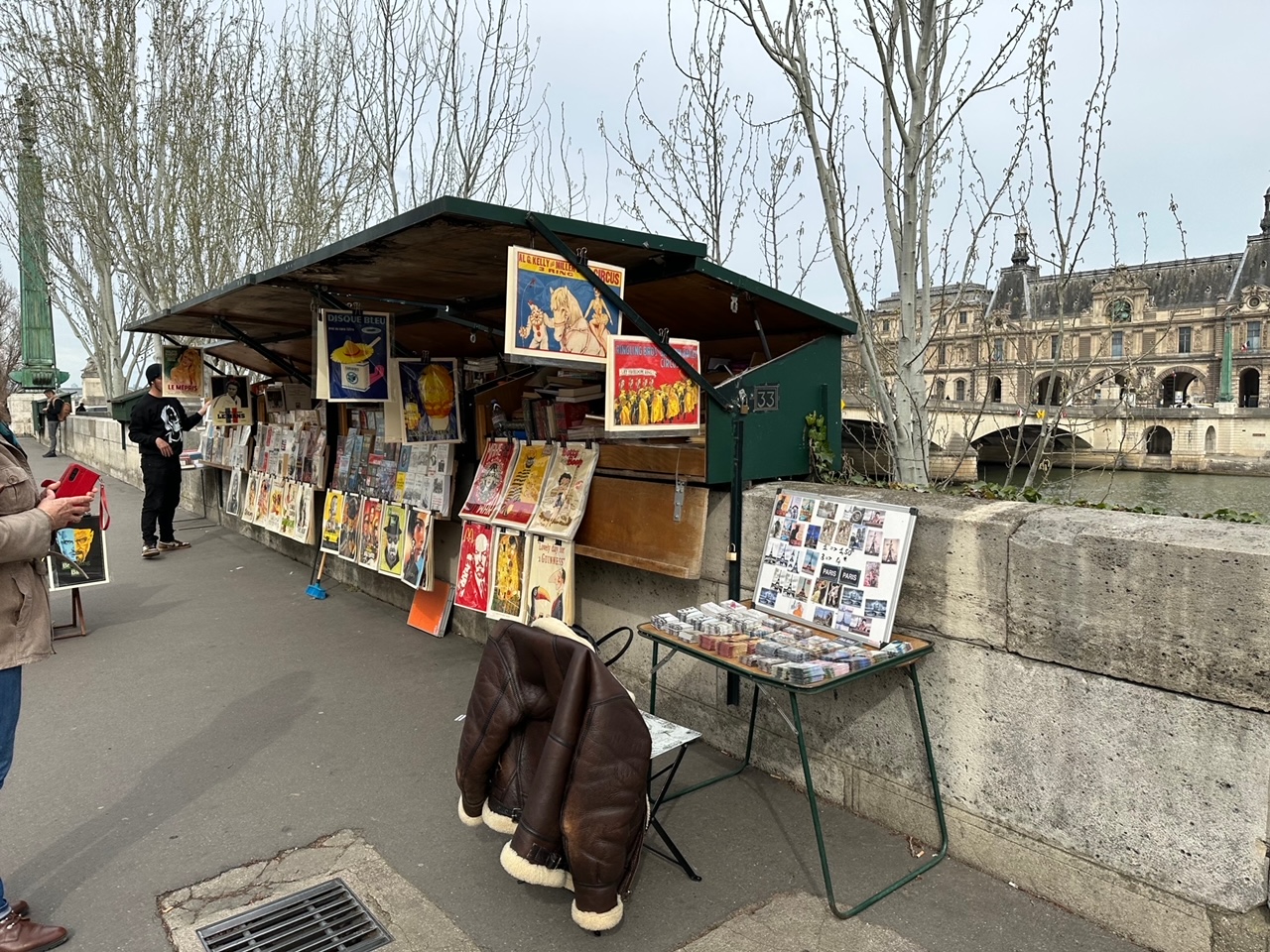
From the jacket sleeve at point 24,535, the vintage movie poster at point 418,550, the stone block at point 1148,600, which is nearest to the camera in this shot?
the stone block at point 1148,600

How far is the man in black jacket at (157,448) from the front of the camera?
877cm

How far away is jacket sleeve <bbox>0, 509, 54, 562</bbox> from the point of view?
7.95 feet

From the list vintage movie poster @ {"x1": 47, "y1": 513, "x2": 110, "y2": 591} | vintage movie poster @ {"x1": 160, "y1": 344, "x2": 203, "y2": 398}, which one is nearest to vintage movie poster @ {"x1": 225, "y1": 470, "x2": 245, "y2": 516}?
vintage movie poster @ {"x1": 160, "y1": 344, "x2": 203, "y2": 398}

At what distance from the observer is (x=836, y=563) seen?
3119mm

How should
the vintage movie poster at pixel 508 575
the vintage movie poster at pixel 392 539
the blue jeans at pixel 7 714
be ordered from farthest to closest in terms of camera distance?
the vintage movie poster at pixel 392 539 < the vintage movie poster at pixel 508 575 < the blue jeans at pixel 7 714

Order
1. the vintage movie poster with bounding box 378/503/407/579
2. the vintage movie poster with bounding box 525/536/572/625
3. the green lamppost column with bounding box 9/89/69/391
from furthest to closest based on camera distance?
the green lamppost column with bounding box 9/89/69/391, the vintage movie poster with bounding box 378/503/407/579, the vintage movie poster with bounding box 525/536/572/625

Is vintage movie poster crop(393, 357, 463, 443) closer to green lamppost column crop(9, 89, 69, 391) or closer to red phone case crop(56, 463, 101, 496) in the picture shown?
red phone case crop(56, 463, 101, 496)

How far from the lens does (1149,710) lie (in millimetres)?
2479

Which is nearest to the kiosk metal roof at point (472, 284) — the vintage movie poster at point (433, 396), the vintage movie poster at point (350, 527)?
the vintage movie poster at point (433, 396)

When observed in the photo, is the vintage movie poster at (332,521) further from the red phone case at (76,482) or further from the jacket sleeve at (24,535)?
the jacket sleeve at (24,535)

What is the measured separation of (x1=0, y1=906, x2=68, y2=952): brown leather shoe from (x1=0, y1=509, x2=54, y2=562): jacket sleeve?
45.0 inches

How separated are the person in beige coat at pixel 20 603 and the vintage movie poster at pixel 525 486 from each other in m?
2.20

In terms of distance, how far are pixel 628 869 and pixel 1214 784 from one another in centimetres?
176

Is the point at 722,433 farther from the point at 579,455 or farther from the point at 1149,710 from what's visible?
the point at 1149,710
